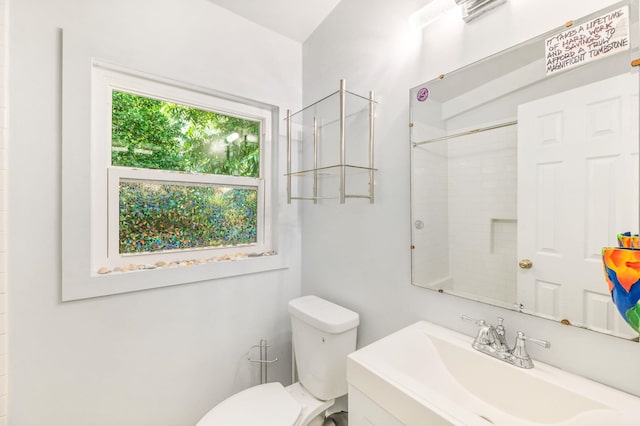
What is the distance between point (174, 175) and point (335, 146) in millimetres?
845

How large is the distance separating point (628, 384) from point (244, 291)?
145 centimetres

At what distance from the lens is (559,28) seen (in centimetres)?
75

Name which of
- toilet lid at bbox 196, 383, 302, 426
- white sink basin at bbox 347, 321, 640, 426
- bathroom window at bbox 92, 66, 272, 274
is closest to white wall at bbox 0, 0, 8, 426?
bathroom window at bbox 92, 66, 272, 274

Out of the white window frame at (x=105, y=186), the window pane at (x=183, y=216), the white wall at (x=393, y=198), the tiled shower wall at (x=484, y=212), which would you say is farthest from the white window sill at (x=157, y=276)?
the tiled shower wall at (x=484, y=212)

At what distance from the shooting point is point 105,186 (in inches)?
48.1

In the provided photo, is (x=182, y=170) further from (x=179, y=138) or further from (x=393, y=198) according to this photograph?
(x=393, y=198)

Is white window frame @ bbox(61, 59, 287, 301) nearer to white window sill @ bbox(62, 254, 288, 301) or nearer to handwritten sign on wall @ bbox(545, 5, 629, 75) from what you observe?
white window sill @ bbox(62, 254, 288, 301)

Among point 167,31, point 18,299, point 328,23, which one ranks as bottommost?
point 18,299

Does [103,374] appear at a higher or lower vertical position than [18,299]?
lower

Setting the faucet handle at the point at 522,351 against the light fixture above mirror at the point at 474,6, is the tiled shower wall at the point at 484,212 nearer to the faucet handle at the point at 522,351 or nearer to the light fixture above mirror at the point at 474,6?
the faucet handle at the point at 522,351

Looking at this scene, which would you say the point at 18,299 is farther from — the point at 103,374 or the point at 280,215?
the point at 280,215

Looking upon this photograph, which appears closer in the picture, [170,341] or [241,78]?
[170,341]

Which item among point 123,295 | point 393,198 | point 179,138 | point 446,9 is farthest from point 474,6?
point 123,295

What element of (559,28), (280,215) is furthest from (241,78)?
(559,28)
